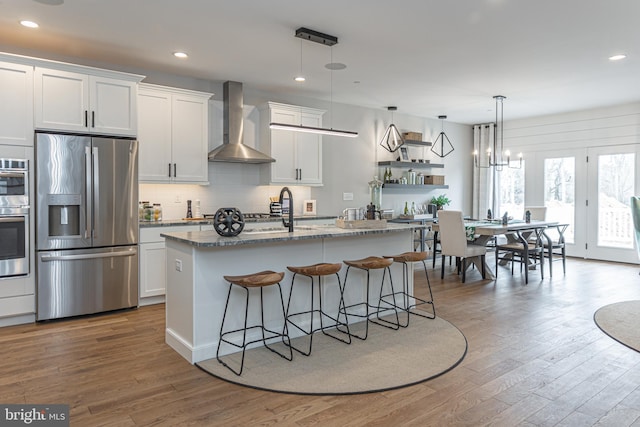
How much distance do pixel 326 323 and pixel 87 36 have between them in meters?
3.63

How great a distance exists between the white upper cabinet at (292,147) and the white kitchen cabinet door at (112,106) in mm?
1942

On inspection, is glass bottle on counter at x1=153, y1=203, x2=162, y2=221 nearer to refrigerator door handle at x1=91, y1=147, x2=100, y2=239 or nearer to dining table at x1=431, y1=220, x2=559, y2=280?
refrigerator door handle at x1=91, y1=147, x2=100, y2=239

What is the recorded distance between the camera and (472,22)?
3934 mm

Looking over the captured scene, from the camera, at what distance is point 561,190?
8.51m

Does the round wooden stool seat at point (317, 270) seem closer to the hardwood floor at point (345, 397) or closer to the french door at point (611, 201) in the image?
the hardwood floor at point (345, 397)

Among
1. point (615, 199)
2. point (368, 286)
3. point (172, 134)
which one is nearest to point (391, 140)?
point (615, 199)

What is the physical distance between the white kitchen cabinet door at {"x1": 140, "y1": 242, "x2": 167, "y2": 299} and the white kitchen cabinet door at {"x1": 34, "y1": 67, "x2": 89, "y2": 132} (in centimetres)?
142

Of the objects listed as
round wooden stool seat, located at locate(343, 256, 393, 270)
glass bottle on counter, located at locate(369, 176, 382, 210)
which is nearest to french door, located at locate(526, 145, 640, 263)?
glass bottle on counter, located at locate(369, 176, 382, 210)

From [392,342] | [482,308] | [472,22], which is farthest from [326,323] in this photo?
[472,22]

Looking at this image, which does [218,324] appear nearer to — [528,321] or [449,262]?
[528,321]

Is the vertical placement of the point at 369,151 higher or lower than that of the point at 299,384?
higher

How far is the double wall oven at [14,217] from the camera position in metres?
4.07

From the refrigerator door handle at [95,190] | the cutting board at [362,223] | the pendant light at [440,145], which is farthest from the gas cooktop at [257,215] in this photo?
the pendant light at [440,145]

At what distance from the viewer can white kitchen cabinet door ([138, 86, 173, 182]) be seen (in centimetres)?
506
